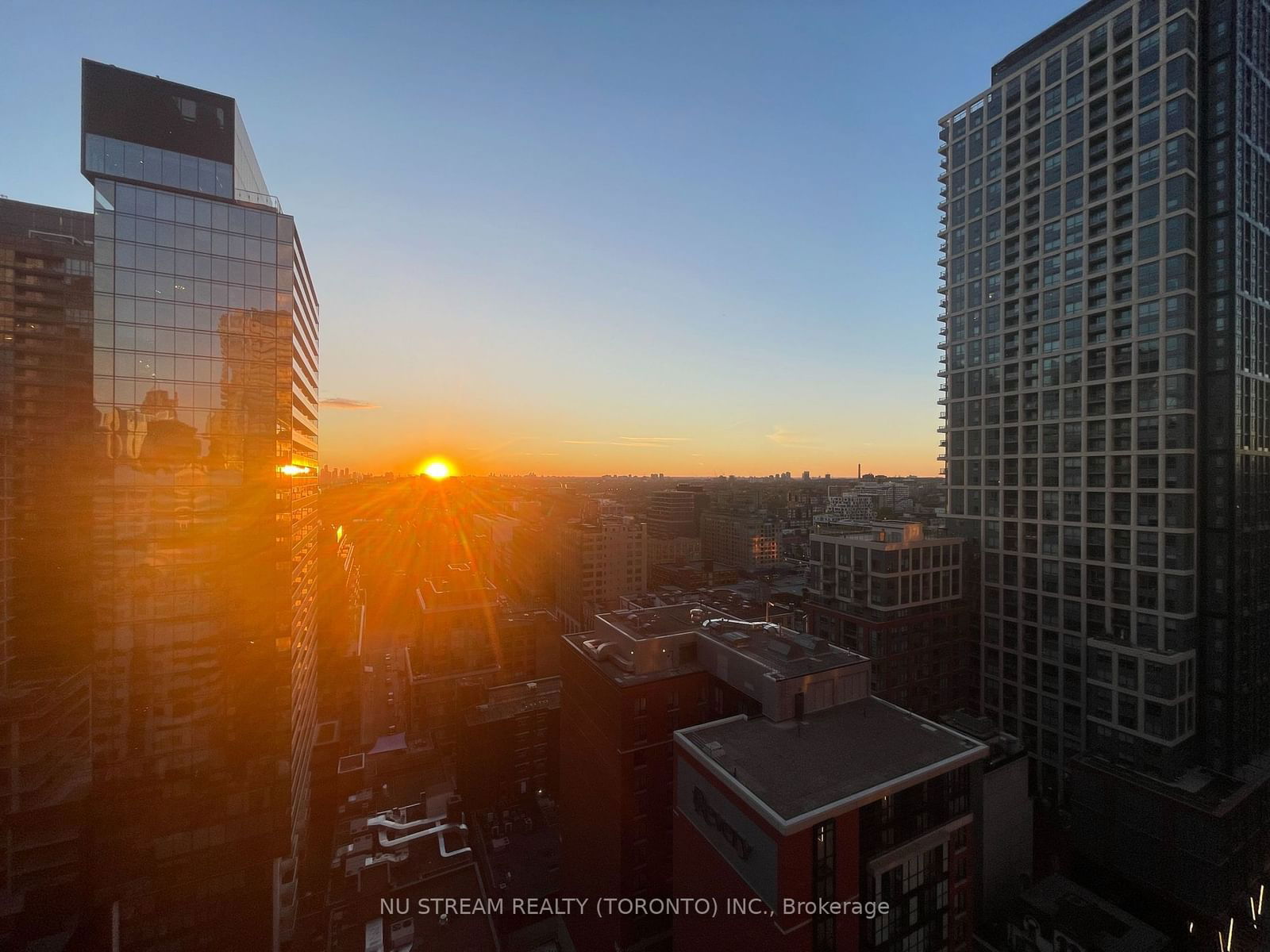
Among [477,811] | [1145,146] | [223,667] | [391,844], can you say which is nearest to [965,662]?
[1145,146]

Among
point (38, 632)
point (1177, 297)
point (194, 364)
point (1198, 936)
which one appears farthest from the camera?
point (1177, 297)

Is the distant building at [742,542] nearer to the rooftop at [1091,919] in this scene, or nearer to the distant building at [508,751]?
the distant building at [508,751]

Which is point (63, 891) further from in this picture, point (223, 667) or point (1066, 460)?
point (1066, 460)

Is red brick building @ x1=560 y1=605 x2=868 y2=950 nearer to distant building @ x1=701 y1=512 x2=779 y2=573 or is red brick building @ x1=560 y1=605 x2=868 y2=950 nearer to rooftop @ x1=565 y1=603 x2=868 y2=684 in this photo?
rooftop @ x1=565 y1=603 x2=868 y2=684

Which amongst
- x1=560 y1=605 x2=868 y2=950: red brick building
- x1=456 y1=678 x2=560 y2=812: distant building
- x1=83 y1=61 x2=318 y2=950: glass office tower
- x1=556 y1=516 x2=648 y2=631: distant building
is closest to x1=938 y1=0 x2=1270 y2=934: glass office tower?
x1=560 y1=605 x2=868 y2=950: red brick building

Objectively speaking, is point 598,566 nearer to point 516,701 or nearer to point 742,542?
point 516,701

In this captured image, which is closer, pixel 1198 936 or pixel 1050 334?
pixel 1198 936

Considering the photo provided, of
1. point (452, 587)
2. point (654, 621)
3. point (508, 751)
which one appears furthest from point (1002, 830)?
point (452, 587)
